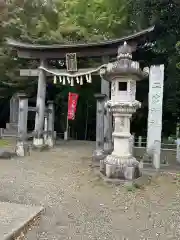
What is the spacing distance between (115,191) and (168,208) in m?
1.25

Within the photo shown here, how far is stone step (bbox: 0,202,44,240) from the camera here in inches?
134

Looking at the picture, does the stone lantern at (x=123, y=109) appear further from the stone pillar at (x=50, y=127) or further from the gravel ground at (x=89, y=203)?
the stone pillar at (x=50, y=127)

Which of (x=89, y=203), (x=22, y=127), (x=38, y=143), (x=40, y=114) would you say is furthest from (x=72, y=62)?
(x=89, y=203)

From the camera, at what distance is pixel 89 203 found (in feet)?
16.9

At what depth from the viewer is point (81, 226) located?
411 cm

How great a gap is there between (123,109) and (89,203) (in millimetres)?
2505

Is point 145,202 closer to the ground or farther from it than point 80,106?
closer to the ground

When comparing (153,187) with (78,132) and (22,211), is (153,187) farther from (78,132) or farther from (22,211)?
(78,132)

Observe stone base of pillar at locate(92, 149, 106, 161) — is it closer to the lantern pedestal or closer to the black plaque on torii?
the lantern pedestal

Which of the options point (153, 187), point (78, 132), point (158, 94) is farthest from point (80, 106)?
point (153, 187)

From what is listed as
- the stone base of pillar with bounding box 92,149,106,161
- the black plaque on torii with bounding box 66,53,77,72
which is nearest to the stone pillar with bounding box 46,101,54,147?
the black plaque on torii with bounding box 66,53,77,72

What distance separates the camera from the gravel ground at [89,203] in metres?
3.93

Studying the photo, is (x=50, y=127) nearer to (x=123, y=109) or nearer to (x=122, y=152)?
(x=122, y=152)

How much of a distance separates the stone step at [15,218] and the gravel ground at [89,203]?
167 millimetres
